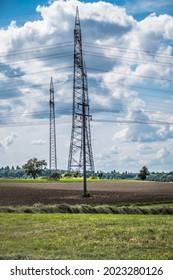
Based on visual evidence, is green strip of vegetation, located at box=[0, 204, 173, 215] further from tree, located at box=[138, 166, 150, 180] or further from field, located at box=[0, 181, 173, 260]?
tree, located at box=[138, 166, 150, 180]

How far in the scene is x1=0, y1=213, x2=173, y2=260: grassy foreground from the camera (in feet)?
51.8

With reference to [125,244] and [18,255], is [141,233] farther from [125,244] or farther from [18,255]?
[18,255]

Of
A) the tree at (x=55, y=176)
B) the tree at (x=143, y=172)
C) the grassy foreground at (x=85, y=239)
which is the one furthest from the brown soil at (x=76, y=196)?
the tree at (x=143, y=172)

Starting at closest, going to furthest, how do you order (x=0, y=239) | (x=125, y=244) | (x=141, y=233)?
(x=125, y=244)
(x=0, y=239)
(x=141, y=233)

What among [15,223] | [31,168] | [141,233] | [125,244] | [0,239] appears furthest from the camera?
[31,168]

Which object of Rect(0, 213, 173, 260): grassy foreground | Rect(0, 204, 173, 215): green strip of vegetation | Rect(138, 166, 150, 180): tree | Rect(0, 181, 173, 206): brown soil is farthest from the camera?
Rect(138, 166, 150, 180): tree

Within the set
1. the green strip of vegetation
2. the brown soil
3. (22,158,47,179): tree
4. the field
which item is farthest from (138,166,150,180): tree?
the field

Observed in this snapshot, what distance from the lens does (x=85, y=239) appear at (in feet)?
62.0

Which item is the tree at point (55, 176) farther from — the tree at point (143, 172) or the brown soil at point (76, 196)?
the brown soil at point (76, 196)

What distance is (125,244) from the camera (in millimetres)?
17797
